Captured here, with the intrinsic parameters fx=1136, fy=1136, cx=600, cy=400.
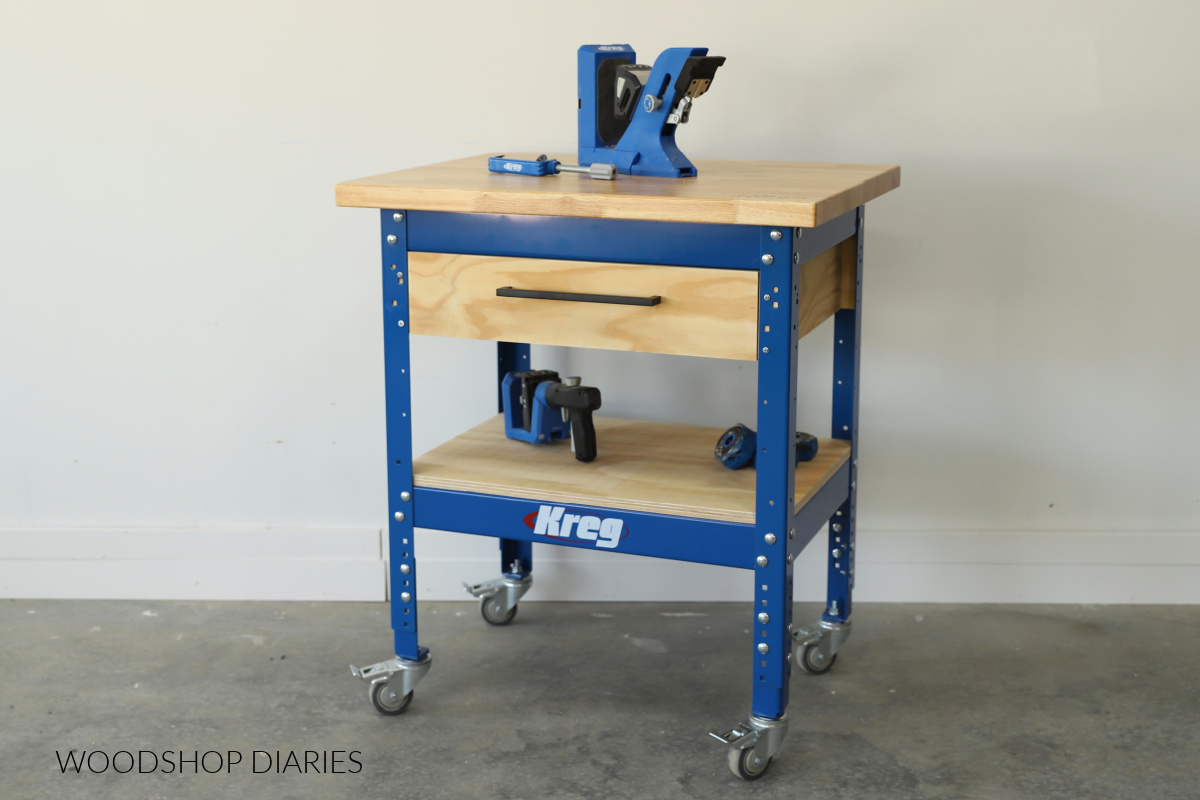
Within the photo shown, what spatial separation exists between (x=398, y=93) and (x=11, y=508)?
1.31 m

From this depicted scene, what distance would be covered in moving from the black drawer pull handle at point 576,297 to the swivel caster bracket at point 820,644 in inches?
32.9

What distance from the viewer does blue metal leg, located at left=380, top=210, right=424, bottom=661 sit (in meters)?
1.83

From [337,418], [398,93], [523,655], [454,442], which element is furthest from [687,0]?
[523,655]

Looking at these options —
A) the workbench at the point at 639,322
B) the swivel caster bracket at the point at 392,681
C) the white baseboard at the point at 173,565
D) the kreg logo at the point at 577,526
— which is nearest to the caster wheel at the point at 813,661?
the workbench at the point at 639,322

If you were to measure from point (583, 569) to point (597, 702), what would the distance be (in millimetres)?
500

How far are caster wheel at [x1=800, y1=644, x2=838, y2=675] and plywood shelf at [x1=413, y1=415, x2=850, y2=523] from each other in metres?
0.39

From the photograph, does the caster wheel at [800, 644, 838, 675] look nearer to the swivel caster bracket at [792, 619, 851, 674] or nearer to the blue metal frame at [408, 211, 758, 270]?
the swivel caster bracket at [792, 619, 851, 674]

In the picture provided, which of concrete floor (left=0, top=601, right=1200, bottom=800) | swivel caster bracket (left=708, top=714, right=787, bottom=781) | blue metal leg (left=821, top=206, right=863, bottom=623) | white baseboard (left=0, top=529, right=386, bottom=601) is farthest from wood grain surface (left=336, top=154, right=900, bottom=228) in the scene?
white baseboard (left=0, top=529, right=386, bottom=601)

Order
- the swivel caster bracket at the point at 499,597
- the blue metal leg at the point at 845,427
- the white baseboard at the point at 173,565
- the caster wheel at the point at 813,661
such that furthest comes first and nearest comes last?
1. the white baseboard at the point at 173,565
2. the swivel caster bracket at the point at 499,597
3. the caster wheel at the point at 813,661
4. the blue metal leg at the point at 845,427

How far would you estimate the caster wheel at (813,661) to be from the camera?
7.20 feet

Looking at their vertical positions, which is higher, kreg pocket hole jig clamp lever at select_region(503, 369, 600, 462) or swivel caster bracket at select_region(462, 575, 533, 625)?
kreg pocket hole jig clamp lever at select_region(503, 369, 600, 462)

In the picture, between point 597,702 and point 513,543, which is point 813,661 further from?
point 513,543

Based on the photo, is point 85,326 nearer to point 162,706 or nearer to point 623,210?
point 162,706

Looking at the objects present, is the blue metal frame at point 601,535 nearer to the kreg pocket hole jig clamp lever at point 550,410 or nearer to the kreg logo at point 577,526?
the kreg logo at point 577,526
